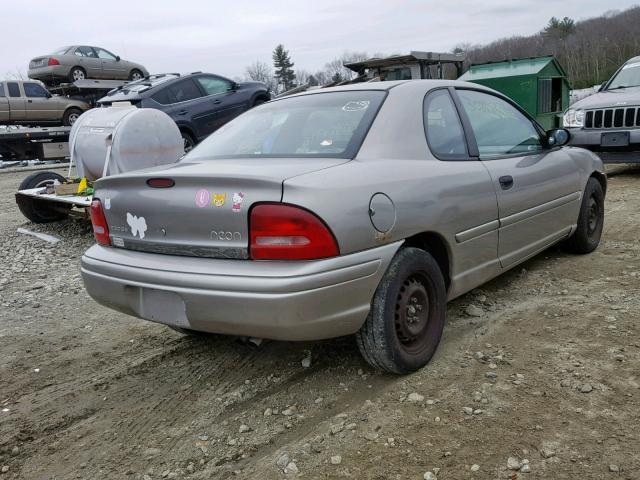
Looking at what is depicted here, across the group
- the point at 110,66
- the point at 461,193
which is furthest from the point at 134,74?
the point at 461,193

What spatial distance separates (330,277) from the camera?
2.49 metres

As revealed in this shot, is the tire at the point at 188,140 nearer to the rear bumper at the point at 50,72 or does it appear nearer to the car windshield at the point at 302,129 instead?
the car windshield at the point at 302,129

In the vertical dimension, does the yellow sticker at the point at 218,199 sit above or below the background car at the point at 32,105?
below

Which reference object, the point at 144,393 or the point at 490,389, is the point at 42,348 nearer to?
the point at 144,393

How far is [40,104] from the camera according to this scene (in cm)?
1723

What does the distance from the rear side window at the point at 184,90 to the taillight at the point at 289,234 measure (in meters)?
9.07

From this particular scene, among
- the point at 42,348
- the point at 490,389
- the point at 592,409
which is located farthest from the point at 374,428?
the point at 42,348

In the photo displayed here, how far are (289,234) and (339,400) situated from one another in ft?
3.05

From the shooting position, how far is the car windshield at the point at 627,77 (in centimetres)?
942

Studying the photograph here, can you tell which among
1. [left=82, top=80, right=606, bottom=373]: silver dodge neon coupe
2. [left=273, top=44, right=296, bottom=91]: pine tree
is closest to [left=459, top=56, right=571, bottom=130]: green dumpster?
[left=82, top=80, right=606, bottom=373]: silver dodge neon coupe

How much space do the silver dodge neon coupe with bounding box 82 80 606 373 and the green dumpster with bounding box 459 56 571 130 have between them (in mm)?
9211

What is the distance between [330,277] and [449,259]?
1027 mm

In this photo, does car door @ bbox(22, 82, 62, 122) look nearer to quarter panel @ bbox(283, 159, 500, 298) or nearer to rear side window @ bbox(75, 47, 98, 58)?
rear side window @ bbox(75, 47, 98, 58)

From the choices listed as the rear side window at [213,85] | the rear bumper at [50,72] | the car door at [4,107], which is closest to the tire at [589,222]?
the rear side window at [213,85]
